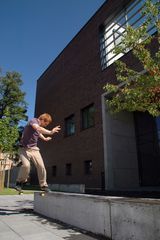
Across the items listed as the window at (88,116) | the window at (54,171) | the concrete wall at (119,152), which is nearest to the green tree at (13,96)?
the window at (54,171)

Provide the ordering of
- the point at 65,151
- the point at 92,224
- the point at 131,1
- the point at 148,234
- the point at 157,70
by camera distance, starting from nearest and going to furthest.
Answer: the point at 148,234 → the point at 92,224 → the point at 157,70 → the point at 131,1 → the point at 65,151

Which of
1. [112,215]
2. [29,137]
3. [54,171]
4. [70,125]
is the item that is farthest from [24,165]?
[54,171]

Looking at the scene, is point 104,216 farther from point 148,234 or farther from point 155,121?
point 155,121

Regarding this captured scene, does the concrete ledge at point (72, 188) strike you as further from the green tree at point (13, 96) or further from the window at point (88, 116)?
the green tree at point (13, 96)

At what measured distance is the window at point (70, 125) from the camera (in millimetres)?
20433

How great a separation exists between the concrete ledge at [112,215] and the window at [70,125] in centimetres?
1433

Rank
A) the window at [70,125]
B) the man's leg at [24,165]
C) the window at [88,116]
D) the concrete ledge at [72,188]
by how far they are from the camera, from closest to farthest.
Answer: the man's leg at [24,165], the concrete ledge at [72,188], the window at [88,116], the window at [70,125]

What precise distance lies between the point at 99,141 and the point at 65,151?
5598mm

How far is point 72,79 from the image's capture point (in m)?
21.1

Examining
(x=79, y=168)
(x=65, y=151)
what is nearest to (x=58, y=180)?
(x=65, y=151)

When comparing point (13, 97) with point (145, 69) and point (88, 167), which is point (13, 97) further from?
point (145, 69)

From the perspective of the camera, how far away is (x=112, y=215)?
4.05 meters

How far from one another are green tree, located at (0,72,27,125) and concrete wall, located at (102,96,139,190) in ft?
69.5

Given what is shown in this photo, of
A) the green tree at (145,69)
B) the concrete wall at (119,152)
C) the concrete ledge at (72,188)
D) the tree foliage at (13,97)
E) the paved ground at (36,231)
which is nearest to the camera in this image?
the paved ground at (36,231)
